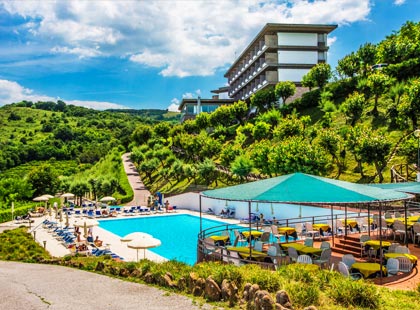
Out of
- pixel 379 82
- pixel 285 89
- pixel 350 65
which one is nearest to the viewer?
pixel 379 82

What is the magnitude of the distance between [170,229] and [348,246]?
17.3 m

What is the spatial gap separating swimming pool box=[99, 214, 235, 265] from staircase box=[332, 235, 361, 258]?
7496 millimetres

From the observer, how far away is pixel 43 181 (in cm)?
5041

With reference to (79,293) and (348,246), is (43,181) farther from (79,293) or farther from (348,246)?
(348,246)

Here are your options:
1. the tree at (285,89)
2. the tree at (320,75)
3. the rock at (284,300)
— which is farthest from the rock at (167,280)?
the tree at (285,89)

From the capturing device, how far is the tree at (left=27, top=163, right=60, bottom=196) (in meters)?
50.1

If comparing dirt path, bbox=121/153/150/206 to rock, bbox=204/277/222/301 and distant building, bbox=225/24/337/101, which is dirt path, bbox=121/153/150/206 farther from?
rock, bbox=204/277/222/301

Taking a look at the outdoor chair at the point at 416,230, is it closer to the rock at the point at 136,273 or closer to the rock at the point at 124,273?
the rock at the point at 136,273

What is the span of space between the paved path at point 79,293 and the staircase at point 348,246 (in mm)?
7534

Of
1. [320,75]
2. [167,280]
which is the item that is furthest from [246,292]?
[320,75]

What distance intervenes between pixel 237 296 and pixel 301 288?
1376 mm

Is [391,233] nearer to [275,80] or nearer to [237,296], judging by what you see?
[237,296]

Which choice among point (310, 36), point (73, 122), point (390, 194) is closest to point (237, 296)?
point (390, 194)

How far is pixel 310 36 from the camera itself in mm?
66438
